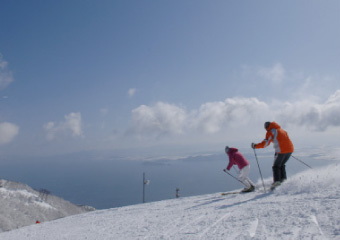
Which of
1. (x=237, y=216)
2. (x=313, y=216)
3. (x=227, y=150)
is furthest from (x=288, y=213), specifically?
(x=227, y=150)

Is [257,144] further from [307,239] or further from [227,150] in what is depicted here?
[307,239]

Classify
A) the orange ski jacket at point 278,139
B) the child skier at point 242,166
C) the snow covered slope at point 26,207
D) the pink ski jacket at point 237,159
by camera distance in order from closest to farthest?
the orange ski jacket at point 278,139, the child skier at point 242,166, the pink ski jacket at point 237,159, the snow covered slope at point 26,207

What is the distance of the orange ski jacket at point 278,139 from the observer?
28.6 feet

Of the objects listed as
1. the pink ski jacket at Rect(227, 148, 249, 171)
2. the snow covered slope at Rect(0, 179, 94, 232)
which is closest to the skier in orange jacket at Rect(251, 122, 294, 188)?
the pink ski jacket at Rect(227, 148, 249, 171)

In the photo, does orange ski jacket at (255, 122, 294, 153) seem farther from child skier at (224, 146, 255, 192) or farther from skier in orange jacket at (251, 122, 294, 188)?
child skier at (224, 146, 255, 192)

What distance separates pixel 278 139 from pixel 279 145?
0.23 m

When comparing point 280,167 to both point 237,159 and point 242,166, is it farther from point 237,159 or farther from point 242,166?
point 237,159

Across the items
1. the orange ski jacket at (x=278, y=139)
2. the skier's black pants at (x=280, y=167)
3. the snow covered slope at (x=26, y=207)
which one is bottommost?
the snow covered slope at (x=26, y=207)

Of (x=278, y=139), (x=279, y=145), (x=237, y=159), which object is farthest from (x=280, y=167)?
(x=237, y=159)

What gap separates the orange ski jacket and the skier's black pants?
0.18 m

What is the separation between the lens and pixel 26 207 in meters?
143

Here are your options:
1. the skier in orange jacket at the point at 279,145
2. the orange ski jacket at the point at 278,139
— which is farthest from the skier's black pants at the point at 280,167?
the orange ski jacket at the point at 278,139

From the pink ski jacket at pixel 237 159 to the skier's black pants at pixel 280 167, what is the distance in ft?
4.26

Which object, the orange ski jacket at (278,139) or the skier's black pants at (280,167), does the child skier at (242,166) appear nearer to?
the skier's black pants at (280,167)
